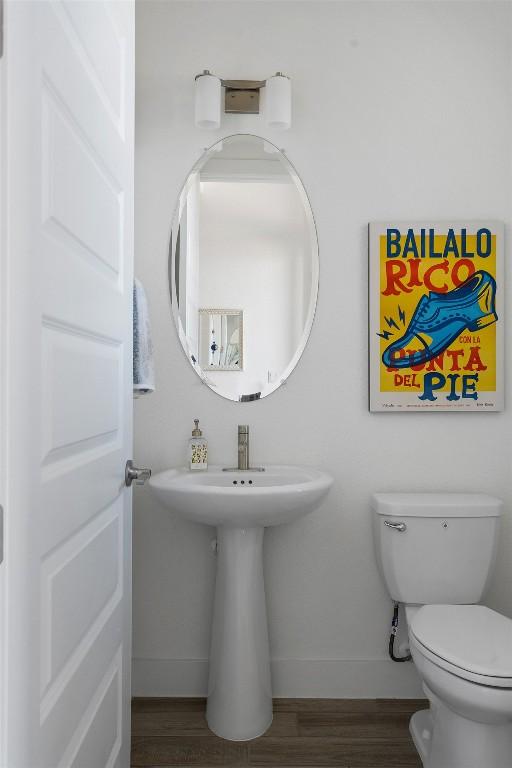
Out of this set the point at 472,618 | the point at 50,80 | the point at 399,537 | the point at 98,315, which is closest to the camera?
the point at 50,80

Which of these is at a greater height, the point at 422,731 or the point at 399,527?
the point at 399,527

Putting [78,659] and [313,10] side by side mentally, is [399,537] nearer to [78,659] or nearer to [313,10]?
[78,659]

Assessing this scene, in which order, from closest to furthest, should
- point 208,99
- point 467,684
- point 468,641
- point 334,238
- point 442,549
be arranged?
point 467,684 → point 468,641 → point 442,549 → point 208,99 → point 334,238

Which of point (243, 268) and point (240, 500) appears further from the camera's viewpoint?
point (243, 268)

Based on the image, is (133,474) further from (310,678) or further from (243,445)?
(310,678)

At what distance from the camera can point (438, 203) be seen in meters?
2.10

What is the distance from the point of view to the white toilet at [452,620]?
138cm

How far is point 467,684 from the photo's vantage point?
1366mm

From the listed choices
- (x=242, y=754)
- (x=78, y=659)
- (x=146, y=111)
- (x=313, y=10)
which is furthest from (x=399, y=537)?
(x=313, y=10)

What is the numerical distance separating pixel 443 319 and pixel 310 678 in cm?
142

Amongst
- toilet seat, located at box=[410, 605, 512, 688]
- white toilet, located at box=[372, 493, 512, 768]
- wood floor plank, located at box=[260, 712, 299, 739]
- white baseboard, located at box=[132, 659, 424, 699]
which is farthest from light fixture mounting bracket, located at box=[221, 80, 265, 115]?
wood floor plank, located at box=[260, 712, 299, 739]

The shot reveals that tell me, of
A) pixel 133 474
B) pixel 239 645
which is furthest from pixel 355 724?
pixel 133 474

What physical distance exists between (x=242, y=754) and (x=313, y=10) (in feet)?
8.44

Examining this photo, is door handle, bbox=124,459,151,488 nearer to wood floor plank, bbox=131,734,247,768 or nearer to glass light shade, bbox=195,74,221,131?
wood floor plank, bbox=131,734,247,768
